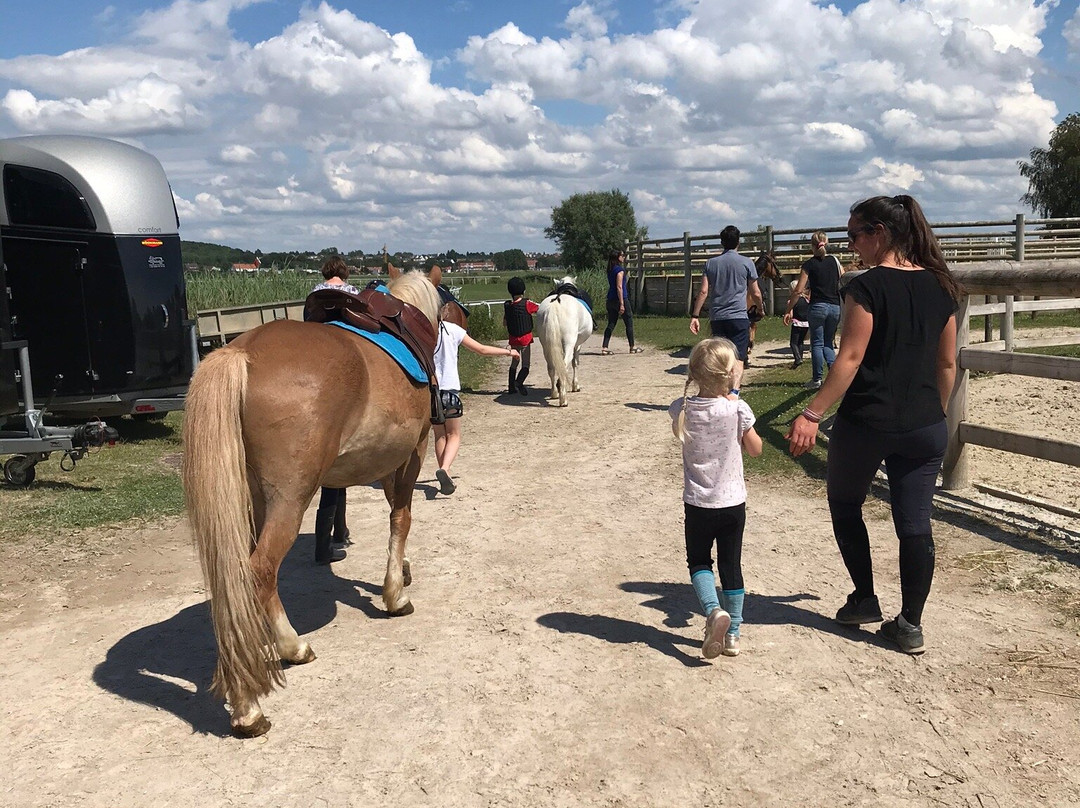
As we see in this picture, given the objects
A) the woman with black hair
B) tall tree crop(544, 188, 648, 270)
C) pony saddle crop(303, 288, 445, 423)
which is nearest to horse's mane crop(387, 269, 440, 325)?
pony saddle crop(303, 288, 445, 423)

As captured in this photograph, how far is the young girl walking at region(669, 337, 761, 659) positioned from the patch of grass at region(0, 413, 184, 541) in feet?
15.2

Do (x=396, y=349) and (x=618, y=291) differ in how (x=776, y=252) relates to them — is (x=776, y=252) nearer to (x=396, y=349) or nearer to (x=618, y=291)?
(x=618, y=291)

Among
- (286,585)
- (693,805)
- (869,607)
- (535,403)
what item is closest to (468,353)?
(535,403)

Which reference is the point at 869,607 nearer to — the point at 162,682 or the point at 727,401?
the point at 727,401

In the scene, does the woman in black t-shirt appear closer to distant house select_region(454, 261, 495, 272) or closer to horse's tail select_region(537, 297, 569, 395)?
horse's tail select_region(537, 297, 569, 395)

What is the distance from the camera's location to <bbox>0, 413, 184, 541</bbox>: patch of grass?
22.4 feet

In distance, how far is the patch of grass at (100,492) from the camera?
22.4 ft

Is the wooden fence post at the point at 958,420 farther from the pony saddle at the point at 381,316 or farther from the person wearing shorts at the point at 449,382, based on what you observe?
the pony saddle at the point at 381,316

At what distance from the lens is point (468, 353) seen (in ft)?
60.3

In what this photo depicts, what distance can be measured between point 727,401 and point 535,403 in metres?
8.21

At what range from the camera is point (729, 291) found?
965 cm

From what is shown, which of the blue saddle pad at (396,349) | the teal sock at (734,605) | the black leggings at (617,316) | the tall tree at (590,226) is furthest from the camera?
the tall tree at (590,226)

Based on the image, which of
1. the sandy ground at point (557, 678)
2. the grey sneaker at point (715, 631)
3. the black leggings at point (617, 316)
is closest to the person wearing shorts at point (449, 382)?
the sandy ground at point (557, 678)

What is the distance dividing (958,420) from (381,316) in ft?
14.2
